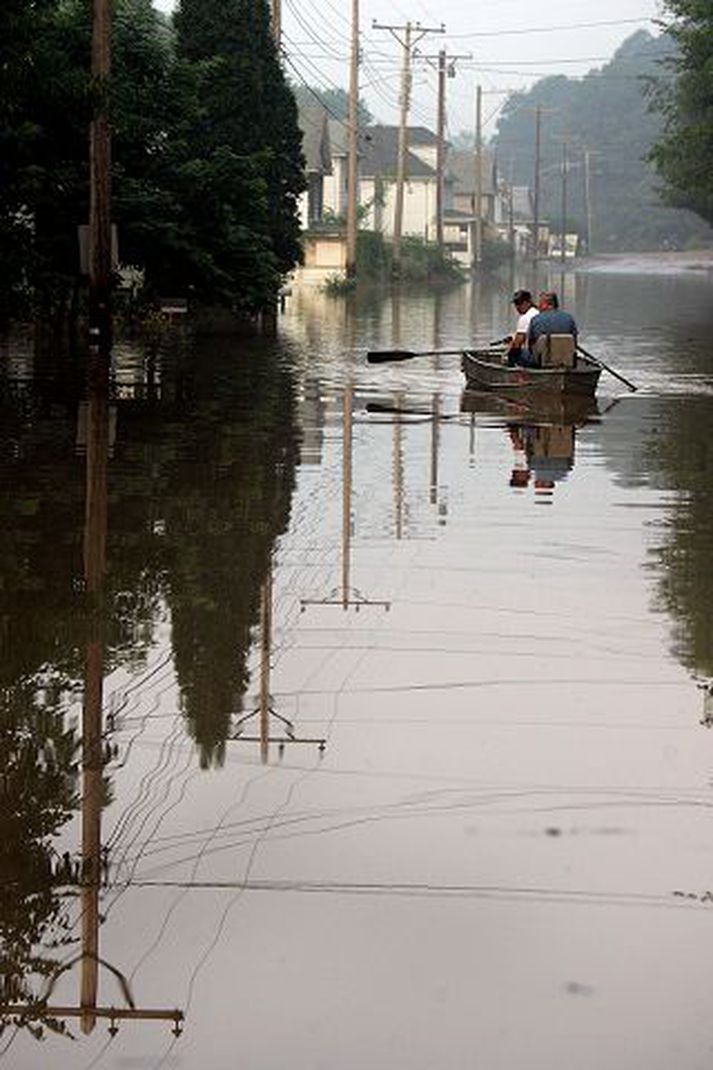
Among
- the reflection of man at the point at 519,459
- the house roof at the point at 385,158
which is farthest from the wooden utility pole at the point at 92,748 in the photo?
the house roof at the point at 385,158

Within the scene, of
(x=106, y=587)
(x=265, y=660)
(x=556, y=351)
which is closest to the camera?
(x=265, y=660)

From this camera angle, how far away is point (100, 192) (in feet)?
107

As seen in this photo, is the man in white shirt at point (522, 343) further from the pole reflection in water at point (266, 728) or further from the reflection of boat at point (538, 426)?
the pole reflection in water at point (266, 728)

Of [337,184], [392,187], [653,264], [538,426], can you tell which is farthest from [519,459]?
[653,264]

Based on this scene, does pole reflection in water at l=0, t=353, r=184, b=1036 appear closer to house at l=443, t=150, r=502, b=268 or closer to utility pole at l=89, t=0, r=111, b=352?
utility pole at l=89, t=0, r=111, b=352

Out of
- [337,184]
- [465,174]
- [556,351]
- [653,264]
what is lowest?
[653,264]

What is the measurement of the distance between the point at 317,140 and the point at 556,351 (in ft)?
296

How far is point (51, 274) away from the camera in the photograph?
34219 millimetres

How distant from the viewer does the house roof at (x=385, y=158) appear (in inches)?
5477

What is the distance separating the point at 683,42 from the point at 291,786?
256 feet

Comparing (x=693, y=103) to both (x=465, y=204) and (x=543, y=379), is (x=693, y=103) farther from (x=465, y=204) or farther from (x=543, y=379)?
(x=465, y=204)

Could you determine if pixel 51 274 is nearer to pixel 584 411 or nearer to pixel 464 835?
pixel 584 411

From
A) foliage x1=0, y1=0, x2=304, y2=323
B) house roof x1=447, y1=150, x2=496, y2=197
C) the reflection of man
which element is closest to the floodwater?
the reflection of man

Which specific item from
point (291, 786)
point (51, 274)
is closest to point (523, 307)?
point (51, 274)
